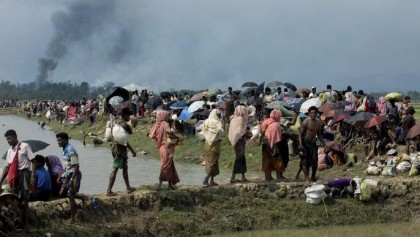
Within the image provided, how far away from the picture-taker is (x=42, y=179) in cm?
967

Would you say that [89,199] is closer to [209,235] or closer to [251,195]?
[209,235]

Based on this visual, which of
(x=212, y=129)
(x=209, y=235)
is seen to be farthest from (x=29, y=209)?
(x=212, y=129)

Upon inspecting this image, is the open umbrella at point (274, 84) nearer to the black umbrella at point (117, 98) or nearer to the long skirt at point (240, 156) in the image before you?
the black umbrella at point (117, 98)

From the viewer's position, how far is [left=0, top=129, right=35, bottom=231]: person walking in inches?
333

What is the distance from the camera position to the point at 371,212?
11797mm

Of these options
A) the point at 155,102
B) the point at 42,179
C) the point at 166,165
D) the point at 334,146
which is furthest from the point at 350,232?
the point at 155,102

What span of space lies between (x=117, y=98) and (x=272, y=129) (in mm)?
17696

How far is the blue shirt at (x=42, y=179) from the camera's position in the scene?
9609 millimetres

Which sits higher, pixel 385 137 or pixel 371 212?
pixel 385 137

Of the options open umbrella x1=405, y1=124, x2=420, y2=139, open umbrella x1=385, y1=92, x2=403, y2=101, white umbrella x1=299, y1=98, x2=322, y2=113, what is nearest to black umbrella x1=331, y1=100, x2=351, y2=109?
white umbrella x1=299, y1=98, x2=322, y2=113

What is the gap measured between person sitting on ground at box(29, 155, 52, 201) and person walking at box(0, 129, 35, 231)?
1.00 meters

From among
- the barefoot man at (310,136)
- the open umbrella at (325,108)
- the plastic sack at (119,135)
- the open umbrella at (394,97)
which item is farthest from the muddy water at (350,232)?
the open umbrella at (325,108)

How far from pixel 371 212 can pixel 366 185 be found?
0.53 metres

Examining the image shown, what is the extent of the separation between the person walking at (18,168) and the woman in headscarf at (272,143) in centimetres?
513
